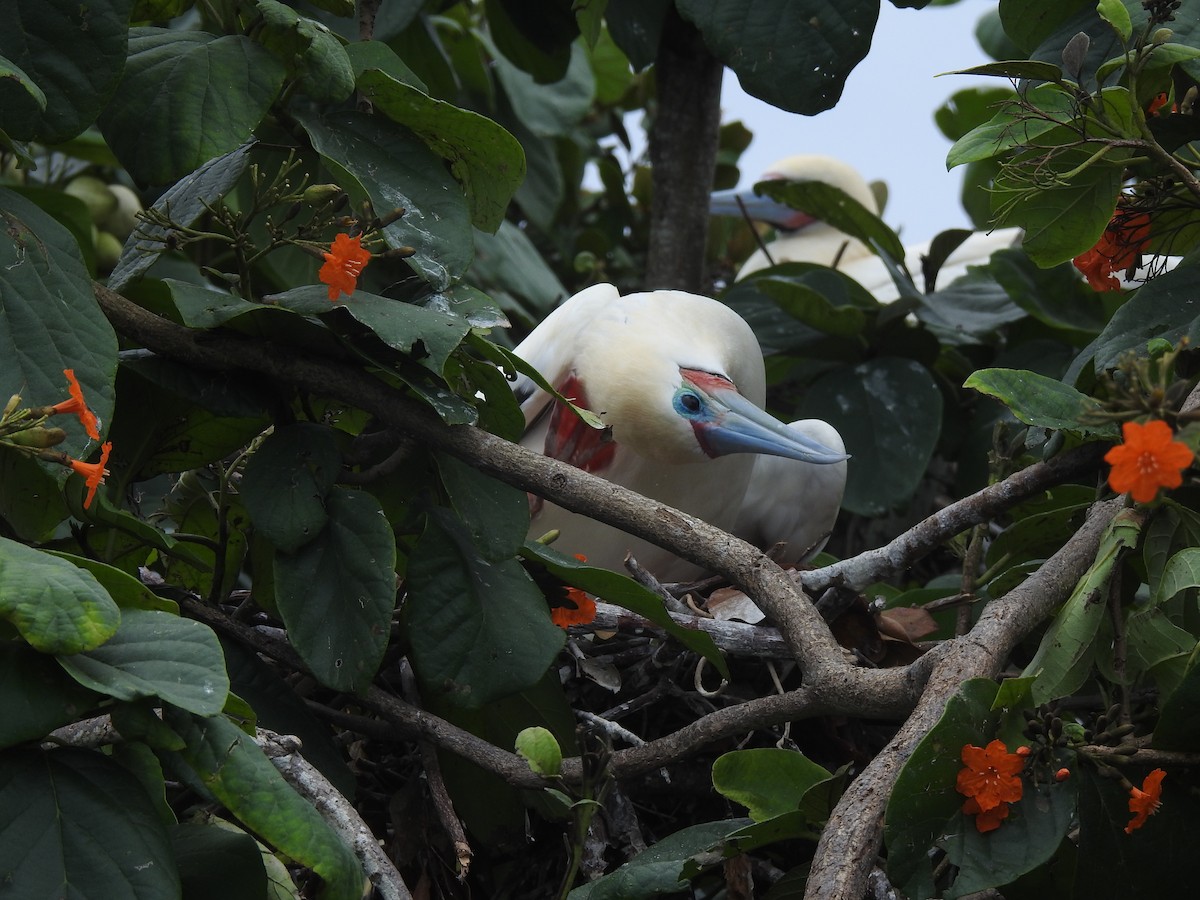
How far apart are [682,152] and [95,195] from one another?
1.32 meters

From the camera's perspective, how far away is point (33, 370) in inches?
51.3

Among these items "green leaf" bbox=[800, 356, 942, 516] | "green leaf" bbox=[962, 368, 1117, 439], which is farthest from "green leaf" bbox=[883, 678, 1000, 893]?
"green leaf" bbox=[800, 356, 942, 516]

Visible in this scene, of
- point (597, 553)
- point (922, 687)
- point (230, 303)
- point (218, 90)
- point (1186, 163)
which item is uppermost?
point (1186, 163)

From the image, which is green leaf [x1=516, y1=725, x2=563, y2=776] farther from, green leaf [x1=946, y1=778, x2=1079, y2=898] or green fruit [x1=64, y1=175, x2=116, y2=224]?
green fruit [x1=64, y1=175, x2=116, y2=224]

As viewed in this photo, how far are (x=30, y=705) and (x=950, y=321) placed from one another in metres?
2.23

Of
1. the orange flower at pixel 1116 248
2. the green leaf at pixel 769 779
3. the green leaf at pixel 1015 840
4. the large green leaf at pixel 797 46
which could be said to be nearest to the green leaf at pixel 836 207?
the large green leaf at pixel 797 46

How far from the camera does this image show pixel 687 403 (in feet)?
7.45

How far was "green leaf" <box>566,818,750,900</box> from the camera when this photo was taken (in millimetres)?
1284

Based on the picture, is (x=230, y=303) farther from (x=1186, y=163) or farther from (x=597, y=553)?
(x=597, y=553)

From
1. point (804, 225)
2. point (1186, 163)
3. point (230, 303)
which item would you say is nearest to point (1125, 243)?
point (1186, 163)

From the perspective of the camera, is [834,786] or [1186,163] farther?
[1186,163]

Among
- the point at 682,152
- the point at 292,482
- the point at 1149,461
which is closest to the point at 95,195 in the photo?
the point at 682,152

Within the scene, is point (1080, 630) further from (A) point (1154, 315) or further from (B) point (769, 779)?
(A) point (1154, 315)

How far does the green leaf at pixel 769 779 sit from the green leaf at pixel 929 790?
192 millimetres
